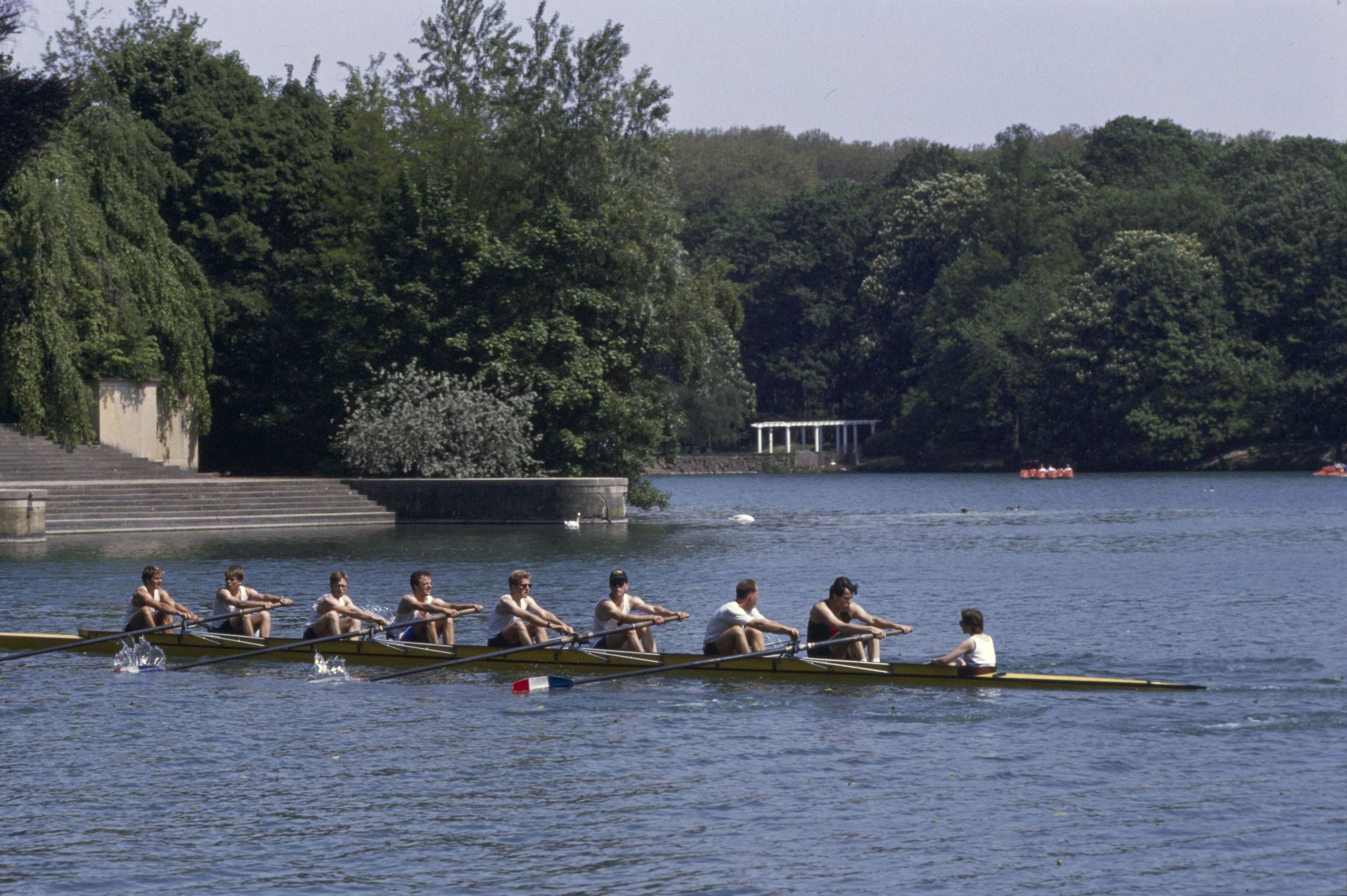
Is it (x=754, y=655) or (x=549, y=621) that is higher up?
(x=549, y=621)

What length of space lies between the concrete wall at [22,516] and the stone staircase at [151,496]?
1.05 m

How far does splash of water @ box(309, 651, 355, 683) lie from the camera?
69.3 ft

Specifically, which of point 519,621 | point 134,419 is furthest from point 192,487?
point 519,621

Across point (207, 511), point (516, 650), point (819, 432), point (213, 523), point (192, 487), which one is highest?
point (819, 432)

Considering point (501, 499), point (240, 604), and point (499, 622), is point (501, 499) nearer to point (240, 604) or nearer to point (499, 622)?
point (240, 604)

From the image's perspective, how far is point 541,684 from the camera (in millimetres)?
19531

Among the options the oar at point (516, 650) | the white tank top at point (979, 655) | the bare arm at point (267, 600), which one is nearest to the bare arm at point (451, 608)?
the oar at point (516, 650)

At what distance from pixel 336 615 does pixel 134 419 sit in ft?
103

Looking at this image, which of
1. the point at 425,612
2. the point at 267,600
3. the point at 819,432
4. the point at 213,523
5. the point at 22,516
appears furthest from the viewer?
the point at 819,432

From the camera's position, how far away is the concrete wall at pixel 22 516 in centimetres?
3938

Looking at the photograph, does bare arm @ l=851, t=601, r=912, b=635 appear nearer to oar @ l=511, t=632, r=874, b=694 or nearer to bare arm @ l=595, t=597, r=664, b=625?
oar @ l=511, t=632, r=874, b=694

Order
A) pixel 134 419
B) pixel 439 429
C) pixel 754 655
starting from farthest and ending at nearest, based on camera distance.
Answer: pixel 134 419 < pixel 439 429 < pixel 754 655

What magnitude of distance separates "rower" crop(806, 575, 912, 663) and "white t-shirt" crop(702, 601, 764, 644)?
2.38ft

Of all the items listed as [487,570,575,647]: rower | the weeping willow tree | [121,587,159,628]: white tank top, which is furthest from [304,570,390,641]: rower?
the weeping willow tree
